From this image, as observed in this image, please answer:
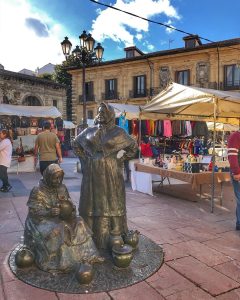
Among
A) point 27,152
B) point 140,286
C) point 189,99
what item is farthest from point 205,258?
point 27,152

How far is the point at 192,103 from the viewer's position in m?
6.32

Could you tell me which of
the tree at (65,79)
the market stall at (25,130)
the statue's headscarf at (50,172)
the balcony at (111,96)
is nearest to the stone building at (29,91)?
the balcony at (111,96)

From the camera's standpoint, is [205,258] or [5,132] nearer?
[205,258]

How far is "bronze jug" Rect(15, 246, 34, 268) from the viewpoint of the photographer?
3.36 meters

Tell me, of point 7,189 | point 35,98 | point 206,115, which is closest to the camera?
point 7,189

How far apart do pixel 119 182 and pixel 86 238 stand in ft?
2.61

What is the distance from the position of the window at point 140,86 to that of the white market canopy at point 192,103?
61.0 ft

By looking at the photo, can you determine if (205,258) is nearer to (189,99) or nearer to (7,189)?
(189,99)

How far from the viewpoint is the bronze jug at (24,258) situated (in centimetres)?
336

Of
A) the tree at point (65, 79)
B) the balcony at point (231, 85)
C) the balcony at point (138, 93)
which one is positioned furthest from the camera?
the tree at point (65, 79)

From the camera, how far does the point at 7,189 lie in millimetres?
7867

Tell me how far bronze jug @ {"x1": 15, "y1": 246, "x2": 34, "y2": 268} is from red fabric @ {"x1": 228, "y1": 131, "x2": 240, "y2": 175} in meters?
3.19

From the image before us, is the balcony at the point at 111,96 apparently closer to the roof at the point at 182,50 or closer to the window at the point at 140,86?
the window at the point at 140,86

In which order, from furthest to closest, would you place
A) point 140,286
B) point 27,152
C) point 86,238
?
point 27,152
point 86,238
point 140,286
